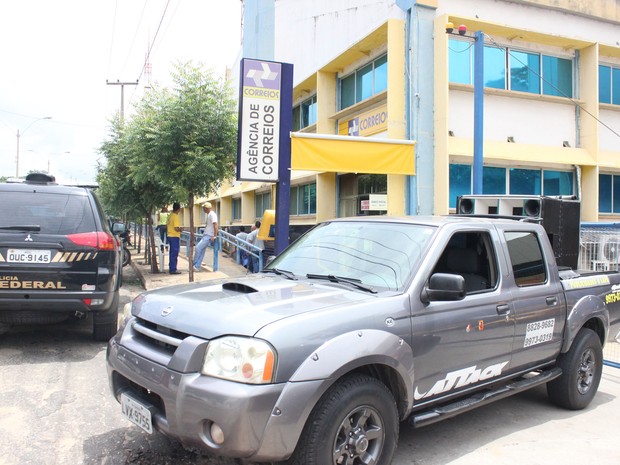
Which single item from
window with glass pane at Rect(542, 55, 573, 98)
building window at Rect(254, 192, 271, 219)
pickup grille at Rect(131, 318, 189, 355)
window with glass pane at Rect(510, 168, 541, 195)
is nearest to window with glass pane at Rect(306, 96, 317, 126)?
building window at Rect(254, 192, 271, 219)

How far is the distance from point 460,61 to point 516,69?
202 centimetres

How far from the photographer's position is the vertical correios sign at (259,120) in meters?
8.45

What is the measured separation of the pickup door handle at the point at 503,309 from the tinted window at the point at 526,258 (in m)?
0.32

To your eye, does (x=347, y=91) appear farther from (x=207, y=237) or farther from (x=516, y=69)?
(x=207, y=237)

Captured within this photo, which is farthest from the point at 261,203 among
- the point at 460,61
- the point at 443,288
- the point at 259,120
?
the point at 443,288

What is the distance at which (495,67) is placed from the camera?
13.5 meters

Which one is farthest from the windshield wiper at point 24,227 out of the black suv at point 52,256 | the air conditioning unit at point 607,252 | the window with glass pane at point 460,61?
the window with glass pane at point 460,61

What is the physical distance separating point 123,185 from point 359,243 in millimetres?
11263

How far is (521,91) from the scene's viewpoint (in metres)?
13.7

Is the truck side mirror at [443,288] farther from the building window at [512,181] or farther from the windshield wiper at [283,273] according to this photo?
the building window at [512,181]

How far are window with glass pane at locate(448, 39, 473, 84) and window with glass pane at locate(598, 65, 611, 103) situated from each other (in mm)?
5144

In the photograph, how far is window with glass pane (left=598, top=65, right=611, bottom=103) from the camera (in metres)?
15.2

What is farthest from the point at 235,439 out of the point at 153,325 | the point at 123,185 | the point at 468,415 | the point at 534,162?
the point at 534,162

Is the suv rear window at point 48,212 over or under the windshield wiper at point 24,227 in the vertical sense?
over
